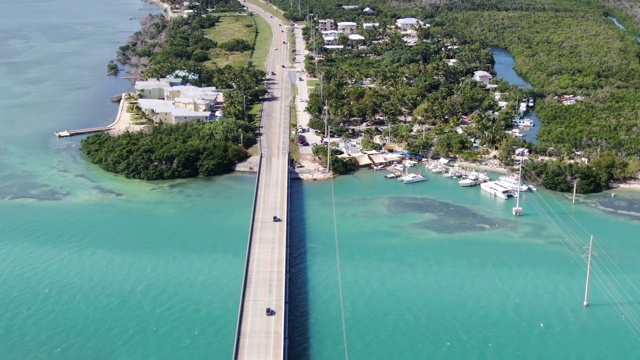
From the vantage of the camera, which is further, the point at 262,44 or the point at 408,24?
the point at 408,24

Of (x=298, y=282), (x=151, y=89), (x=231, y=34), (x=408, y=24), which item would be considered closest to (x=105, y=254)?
(x=298, y=282)

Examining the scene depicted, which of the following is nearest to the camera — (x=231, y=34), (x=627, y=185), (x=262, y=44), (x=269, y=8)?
(x=627, y=185)

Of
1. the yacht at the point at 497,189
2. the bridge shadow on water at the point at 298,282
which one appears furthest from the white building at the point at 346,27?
the bridge shadow on water at the point at 298,282

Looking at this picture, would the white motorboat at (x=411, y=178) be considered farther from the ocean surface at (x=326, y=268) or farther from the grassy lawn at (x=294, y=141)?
the grassy lawn at (x=294, y=141)

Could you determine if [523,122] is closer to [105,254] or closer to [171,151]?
[171,151]

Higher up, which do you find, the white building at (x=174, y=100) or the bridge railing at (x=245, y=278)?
the white building at (x=174, y=100)

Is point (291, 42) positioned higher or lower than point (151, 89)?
higher
